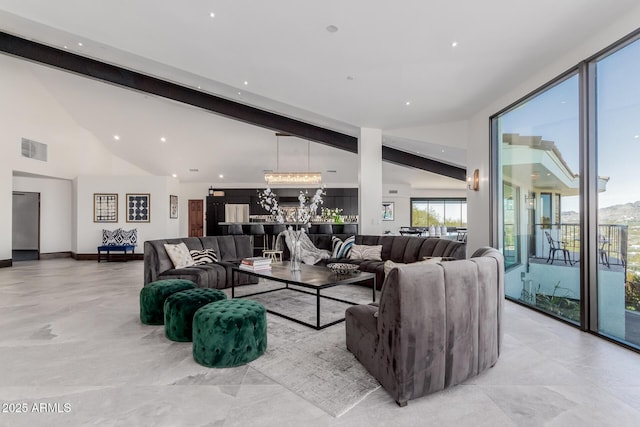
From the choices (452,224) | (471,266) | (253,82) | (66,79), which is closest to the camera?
(471,266)

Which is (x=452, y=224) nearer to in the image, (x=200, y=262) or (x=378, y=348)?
(x=200, y=262)

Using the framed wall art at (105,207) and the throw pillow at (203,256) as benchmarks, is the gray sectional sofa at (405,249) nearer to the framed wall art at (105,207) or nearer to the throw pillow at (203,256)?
the throw pillow at (203,256)

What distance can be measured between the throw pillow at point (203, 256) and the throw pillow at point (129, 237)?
5.23 m

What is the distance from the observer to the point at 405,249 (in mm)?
5500

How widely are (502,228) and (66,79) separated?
1008cm

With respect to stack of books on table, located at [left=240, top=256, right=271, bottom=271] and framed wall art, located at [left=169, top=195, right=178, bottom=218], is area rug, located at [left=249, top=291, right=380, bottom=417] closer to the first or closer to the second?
stack of books on table, located at [left=240, top=256, right=271, bottom=271]

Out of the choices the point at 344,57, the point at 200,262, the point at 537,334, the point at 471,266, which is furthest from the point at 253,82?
the point at 537,334

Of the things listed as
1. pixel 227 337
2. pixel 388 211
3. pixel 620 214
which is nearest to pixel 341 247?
pixel 227 337

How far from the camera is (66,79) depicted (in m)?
7.91

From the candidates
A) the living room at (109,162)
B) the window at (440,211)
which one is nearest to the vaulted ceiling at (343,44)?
the living room at (109,162)

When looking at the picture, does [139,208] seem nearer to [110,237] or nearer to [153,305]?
[110,237]

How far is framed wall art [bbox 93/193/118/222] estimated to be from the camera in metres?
9.60

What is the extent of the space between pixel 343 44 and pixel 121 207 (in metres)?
8.72

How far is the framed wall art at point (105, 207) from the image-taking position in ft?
31.5
